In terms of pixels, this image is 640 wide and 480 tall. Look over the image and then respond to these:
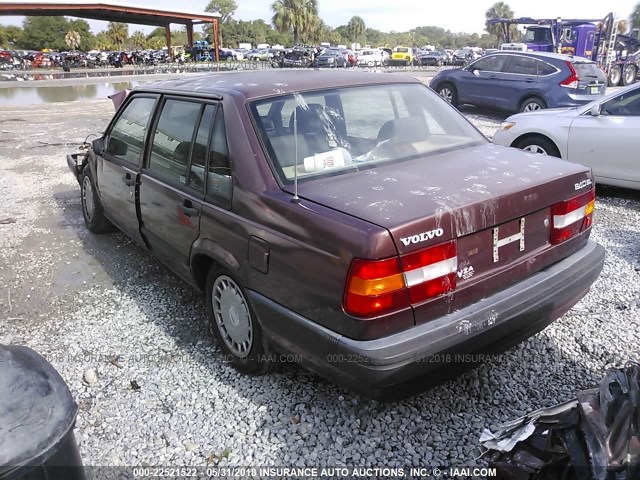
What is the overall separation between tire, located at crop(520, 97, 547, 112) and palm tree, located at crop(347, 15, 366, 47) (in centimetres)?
10690

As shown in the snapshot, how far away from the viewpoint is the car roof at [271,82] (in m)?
3.16

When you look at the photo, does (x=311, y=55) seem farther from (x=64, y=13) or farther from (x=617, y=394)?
(x=617, y=394)

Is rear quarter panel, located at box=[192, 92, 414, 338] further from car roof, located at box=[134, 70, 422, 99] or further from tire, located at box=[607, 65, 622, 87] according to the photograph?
tire, located at box=[607, 65, 622, 87]

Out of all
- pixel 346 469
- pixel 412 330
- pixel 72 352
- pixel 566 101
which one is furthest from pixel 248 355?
pixel 566 101

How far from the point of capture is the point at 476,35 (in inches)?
5059

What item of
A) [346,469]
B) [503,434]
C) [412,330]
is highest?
[412,330]

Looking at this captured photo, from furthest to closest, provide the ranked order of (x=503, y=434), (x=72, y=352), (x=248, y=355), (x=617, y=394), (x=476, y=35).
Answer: (x=476, y=35) → (x=72, y=352) → (x=248, y=355) → (x=503, y=434) → (x=617, y=394)

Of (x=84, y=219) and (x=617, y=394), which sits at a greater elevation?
(x=617, y=394)

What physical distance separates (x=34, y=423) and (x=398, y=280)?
143cm

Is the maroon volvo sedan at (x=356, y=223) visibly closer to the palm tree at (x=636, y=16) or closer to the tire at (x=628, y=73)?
the tire at (x=628, y=73)

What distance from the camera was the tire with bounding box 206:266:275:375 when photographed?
9.55ft

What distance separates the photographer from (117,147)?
14.6 ft

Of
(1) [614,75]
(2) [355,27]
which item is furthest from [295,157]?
(2) [355,27]

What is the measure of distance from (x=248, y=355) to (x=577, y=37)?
22.6m
